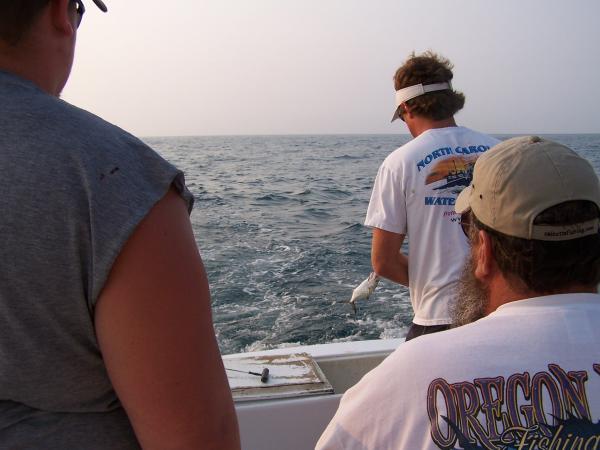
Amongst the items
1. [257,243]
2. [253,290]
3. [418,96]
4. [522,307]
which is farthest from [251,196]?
[522,307]

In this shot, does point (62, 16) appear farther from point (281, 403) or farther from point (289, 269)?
point (289, 269)

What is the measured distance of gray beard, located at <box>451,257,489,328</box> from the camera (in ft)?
3.99

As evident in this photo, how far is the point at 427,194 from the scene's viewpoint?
2162 millimetres

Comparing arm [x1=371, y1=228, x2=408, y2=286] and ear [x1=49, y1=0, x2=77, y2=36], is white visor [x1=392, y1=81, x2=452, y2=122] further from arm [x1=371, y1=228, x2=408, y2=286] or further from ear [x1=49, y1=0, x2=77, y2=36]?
ear [x1=49, y1=0, x2=77, y2=36]

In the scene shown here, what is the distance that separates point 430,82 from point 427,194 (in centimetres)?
48

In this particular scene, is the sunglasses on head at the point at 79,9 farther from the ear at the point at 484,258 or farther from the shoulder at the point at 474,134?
the shoulder at the point at 474,134

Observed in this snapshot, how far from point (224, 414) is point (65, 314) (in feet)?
0.83

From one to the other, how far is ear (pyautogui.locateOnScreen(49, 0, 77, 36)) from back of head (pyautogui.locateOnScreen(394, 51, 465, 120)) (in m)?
1.64

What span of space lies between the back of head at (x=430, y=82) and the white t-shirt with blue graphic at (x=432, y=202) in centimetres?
9

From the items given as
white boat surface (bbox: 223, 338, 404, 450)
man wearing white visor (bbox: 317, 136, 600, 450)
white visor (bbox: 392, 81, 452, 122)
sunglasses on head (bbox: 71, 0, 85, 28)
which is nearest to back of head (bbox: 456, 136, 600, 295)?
man wearing white visor (bbox: 317, 136, 600, 450)

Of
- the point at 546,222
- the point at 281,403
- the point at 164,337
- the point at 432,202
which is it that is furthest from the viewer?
the point at 281,403

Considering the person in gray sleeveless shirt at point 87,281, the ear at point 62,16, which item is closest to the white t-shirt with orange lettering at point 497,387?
the person in gray sleeveless shirt at point 87,281

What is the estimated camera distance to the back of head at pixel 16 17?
79 cm

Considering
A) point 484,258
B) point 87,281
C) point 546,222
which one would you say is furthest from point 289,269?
point 87,281
